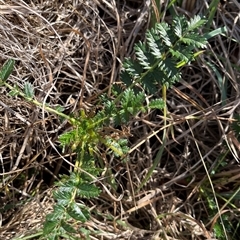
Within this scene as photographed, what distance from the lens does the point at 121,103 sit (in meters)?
1.31

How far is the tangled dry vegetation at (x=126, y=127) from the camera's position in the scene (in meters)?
1.51

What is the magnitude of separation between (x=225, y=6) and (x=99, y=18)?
0.43 metres

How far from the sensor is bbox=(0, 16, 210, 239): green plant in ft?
4.04

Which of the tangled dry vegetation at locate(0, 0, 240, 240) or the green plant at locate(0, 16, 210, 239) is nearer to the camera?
the green plant at locate(0, 16, 210, 239)

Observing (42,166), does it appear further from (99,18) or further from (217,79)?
(217,79)

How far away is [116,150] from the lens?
4.42 ft

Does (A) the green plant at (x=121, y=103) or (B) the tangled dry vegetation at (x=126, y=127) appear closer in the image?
(A) the green plant at (x=121, y=103)

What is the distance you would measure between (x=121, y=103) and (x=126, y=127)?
23 centimetres

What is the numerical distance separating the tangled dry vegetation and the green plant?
6.6 inches

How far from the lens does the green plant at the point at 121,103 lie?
48.5 inches

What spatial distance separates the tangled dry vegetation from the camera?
1.51m

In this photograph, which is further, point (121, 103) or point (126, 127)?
point (126, 127)

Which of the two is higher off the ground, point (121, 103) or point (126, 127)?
point (121, 103)

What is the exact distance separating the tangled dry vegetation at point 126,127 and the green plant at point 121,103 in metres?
0.17
